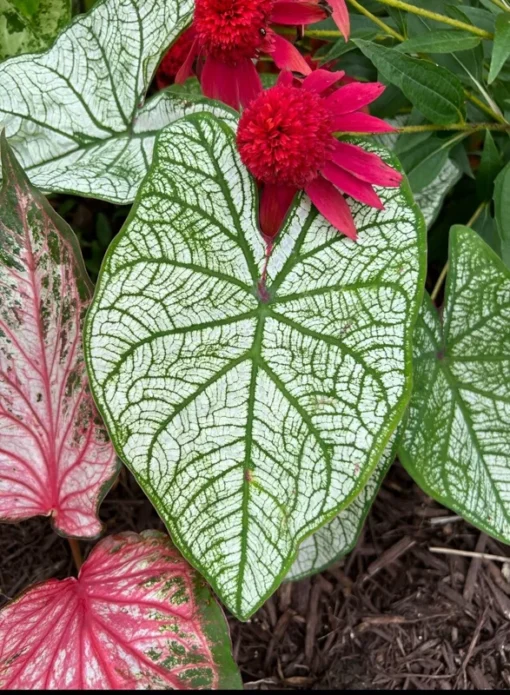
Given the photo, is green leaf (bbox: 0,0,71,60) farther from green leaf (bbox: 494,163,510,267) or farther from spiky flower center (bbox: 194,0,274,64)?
green leaf (bbox: 494,163,510,267)

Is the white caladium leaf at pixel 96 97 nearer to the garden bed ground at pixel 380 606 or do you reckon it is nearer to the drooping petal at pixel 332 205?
the drooping petal at pixel 332 205

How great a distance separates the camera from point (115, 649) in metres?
0.94

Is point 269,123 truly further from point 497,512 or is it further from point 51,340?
point 497,512

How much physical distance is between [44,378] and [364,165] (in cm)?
53

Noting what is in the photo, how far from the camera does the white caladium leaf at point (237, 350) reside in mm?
807

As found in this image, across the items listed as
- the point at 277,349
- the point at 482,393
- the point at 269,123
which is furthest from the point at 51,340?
the point at 482,393

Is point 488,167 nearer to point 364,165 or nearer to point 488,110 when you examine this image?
point 488,110

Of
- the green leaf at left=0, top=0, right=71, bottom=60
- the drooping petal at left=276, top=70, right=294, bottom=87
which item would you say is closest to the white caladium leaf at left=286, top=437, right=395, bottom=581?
the drooping petal at left=276, top=70, right=294, bottom=87

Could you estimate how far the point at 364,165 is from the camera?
803 millimetres

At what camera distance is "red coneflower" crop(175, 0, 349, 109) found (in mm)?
772

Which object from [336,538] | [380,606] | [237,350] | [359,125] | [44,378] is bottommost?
[380,606]

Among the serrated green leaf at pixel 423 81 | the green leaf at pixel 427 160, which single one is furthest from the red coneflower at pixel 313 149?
the green leaf at pixel 427 160

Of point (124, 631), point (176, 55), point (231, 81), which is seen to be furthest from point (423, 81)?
point (124, 631)

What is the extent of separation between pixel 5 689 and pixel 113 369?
476mm
